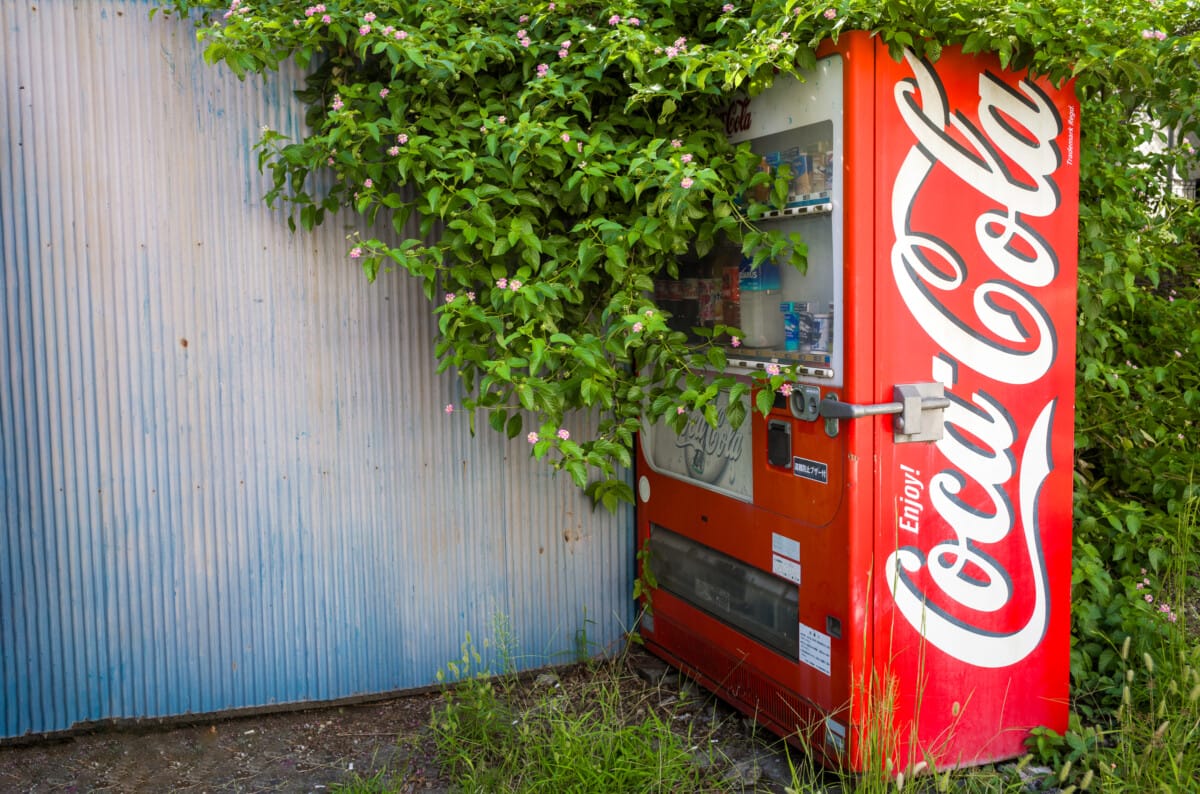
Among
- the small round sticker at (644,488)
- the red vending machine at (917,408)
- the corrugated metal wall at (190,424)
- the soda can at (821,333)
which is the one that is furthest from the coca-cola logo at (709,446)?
the corrugated metal wall at (190,424)

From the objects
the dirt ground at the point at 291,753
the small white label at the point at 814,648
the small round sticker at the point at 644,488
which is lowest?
the dirt ground at the point at 291,753

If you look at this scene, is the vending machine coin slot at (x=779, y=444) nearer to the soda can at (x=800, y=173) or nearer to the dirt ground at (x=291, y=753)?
the soda can at (x=800, y=173)

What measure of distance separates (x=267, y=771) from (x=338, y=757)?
249 millimetres

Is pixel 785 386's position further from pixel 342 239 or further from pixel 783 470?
pixel 342 239

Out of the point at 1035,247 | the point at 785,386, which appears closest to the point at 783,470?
the point at 785,386

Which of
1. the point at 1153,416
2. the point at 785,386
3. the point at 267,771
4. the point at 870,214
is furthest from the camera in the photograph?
the point at 1153,416

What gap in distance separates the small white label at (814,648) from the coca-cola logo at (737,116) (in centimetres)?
177

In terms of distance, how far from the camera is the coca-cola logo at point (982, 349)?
314 centimetres

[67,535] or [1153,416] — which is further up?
[1153,416]

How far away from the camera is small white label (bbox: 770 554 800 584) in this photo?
3.42 metres

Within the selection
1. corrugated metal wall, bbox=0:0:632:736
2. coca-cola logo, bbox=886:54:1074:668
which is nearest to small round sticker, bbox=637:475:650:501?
corrugated metal wall, bbox=0:0:632:736

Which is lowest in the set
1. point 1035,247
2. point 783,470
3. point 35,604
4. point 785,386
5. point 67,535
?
point 35,604

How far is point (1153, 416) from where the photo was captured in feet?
14.5

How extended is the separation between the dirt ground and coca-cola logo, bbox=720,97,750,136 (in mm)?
2180
